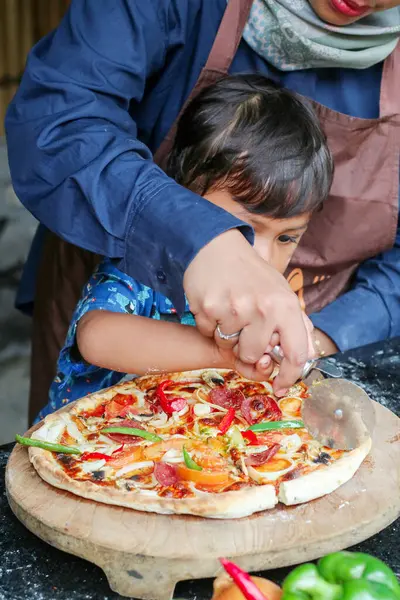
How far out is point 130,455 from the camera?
1.69 meters

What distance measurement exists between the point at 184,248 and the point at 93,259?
1327 millimetres

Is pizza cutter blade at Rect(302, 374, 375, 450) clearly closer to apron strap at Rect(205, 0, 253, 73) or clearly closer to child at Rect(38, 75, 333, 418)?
child at Rect(38, 75, 333, 418)

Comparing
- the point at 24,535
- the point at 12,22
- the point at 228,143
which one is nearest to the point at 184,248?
the point at 24,535

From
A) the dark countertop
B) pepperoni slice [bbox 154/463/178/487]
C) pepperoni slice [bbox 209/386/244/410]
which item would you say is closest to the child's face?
pepperoni slice [bbox 209/386/244/410]

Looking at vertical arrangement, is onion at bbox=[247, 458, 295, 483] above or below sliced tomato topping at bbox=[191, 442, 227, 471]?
above

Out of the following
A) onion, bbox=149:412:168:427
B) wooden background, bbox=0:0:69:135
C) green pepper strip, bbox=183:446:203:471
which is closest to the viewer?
green pepper strip, bbox=183:446:203:471

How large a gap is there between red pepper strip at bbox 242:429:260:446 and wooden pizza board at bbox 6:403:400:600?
0.24 meters

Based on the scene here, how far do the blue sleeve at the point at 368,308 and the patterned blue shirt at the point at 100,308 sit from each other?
58cm

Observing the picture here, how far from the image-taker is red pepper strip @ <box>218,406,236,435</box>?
182 centimetres

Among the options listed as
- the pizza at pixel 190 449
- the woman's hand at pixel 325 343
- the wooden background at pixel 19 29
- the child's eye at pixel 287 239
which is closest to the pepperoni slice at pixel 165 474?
the pizza at pixel 190 449

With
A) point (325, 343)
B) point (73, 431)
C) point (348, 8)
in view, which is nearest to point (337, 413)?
point (73, 431)

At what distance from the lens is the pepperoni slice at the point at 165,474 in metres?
1.59

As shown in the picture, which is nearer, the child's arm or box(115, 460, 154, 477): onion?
box(115, 460, 154, 477): onion

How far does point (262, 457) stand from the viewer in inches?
66.9
